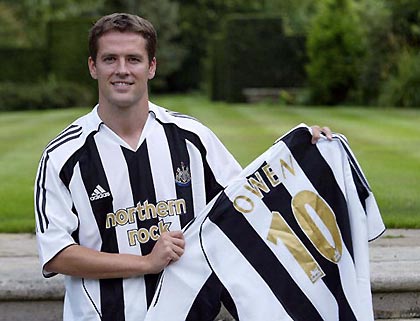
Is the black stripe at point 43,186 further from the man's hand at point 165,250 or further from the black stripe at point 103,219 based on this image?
the man's hand at point 165,250

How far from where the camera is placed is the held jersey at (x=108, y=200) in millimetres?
2879

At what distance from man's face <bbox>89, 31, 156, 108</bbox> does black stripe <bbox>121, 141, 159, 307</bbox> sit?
0.17 meters

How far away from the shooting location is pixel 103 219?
2.91 m

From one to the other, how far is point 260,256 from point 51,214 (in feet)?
2.27

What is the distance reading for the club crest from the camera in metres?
3.00

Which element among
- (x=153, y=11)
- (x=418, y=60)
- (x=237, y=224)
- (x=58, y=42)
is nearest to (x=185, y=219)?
(x=237, y=224)

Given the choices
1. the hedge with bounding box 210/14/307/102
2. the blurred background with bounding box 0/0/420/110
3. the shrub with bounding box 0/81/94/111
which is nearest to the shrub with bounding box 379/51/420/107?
the blurred background with bounding box 0/0/420/110

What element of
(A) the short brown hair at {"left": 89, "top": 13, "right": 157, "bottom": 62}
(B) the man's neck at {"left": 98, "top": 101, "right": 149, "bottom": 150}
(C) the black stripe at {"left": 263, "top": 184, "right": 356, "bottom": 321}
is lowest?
(C) the black stripe at {"left": 263, "top": 184, "right": 356, "bottom": 321}

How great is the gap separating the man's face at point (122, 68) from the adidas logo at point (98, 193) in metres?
0.27

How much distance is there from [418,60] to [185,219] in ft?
54.8

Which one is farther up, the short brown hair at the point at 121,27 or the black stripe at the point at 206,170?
the short brown hair at the point at 121,27

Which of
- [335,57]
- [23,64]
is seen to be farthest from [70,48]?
[335,57]

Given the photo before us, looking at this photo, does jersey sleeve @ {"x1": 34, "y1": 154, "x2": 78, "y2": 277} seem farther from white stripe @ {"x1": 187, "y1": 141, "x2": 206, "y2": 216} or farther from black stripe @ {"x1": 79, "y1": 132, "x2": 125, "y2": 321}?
white stripe @ {"x1": 187, "y1": 141, "x2": 206, "y2": 216}

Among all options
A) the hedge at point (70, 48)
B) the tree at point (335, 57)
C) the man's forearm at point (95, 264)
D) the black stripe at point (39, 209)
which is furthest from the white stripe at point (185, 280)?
the hedge at point (70, 48)
